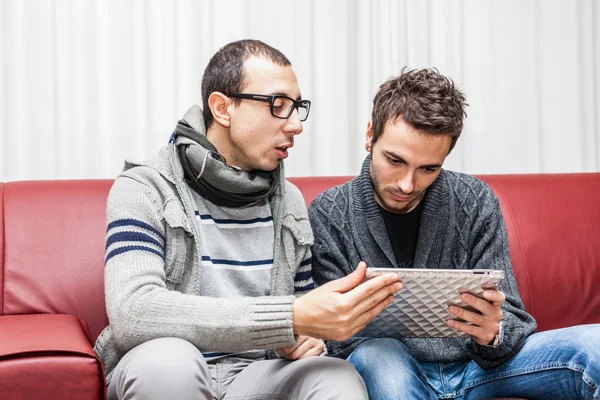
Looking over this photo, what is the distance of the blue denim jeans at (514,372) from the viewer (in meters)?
1.46

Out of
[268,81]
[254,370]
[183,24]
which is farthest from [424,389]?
[183,24]

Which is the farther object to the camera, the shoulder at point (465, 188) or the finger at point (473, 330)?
the shoulder at point (465, 188)

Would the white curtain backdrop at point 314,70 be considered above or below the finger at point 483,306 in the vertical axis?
above

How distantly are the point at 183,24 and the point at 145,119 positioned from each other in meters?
0.32

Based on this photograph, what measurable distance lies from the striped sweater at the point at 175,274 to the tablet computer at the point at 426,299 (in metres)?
0.21

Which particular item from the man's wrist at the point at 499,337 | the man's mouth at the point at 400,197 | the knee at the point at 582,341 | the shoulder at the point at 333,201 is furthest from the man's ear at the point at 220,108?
the knee at the point at 582,341

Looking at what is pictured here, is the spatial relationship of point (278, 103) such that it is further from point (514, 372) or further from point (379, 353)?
point (514, 372)

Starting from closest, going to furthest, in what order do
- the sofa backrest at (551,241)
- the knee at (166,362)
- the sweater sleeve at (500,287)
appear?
the knee at (166,362)
the sweater sleeve at (500,287)
the sofa backrest at (551,241)

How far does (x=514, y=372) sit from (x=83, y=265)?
40.8 inches

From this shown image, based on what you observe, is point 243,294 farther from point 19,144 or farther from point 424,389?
point 19,144

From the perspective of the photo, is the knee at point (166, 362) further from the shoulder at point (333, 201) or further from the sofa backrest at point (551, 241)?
the sofa backrest at point (551, 241)

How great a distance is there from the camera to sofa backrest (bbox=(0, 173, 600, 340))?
1817 millimetres

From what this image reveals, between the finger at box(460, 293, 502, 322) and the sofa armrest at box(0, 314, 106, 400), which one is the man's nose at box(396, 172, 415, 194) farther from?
the sofa armrest at box(0, 314, 106, 400)

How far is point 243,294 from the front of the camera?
1.63 m
